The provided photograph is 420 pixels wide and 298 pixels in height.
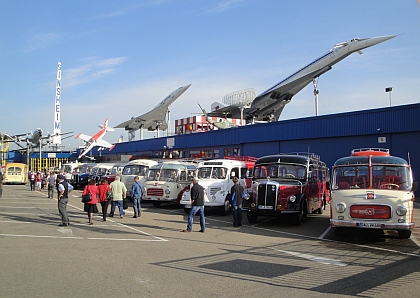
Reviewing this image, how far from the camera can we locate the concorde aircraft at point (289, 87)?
143 ft

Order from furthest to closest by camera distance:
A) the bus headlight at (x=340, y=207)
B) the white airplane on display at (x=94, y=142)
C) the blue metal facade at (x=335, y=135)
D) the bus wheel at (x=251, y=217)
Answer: the white airplane on display at (x=94, y=142)
the blue metal facade at (x=335, y=135)
the bus wheel at (x=251, y=217)
the bus headlight at (x=340, y=207)

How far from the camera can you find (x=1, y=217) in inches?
631

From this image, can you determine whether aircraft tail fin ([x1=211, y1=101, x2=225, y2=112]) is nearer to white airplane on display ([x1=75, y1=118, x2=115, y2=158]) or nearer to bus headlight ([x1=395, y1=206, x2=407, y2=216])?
white airplane on display ([x1=75, y1=118, x2=115, y2=158])

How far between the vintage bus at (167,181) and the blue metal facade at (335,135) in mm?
11696

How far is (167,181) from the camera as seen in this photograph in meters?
21.0

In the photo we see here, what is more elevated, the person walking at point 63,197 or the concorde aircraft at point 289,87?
the concorde aircraft at point 289,87

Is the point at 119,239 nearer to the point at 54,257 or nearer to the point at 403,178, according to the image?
the point at 54,257

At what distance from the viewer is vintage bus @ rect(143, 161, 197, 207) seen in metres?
20.7

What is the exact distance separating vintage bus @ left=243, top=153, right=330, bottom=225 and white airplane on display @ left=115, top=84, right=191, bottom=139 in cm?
5734

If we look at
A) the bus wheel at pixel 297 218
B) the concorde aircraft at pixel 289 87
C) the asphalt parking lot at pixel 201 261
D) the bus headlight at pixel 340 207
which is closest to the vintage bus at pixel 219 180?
the bus wheel at pixel 297 218

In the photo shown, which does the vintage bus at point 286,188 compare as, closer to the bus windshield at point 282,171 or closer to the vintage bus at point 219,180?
the bus windshield at point 282,171

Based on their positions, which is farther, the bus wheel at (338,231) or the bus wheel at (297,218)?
the bus wheel at (297,218)

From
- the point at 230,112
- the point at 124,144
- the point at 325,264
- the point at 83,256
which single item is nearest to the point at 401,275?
the point at 325,264

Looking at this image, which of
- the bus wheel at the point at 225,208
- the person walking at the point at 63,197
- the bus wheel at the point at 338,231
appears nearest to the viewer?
the bus wheel at the point at 338,231
